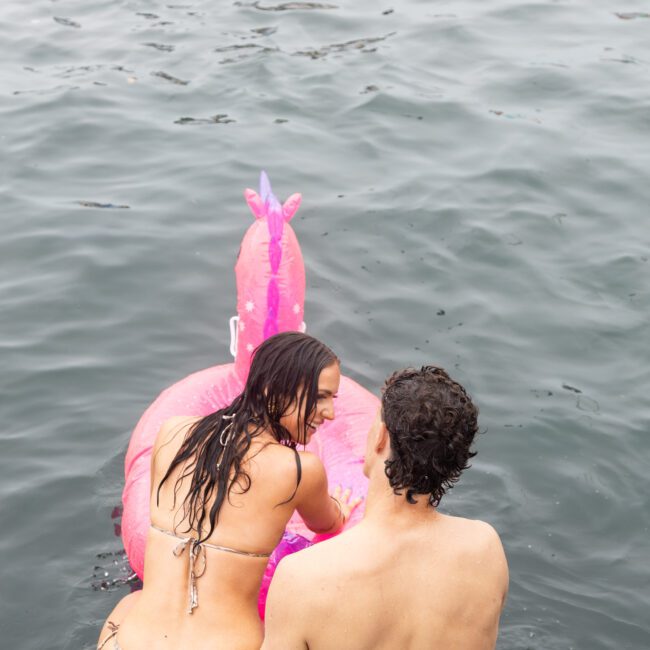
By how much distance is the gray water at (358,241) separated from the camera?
536 cm

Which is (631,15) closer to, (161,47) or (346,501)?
(161,47)

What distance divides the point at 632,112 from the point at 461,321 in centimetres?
368

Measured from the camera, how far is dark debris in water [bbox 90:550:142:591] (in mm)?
4922

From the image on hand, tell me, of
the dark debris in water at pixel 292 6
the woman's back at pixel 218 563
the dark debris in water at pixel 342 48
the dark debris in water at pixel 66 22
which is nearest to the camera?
the woman's back at pixel 218 563

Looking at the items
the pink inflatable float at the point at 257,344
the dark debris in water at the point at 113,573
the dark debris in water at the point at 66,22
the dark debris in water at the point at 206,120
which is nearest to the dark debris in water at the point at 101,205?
the dark debris in water at the point at 206,120

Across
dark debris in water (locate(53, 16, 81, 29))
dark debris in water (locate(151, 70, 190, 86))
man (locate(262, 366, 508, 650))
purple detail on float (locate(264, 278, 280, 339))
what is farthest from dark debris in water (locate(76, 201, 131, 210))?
man (locate(262, 366, 508, 650))

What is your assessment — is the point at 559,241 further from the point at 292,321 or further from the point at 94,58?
the point at 94,58

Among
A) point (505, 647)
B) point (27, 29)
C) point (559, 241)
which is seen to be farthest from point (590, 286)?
point (27, 29)

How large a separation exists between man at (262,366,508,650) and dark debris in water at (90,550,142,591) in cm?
217

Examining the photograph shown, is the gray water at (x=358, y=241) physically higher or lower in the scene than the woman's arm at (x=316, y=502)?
lower

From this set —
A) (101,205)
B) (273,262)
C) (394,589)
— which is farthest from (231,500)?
(101,205)

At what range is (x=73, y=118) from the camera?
930cm

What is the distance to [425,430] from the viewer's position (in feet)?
9.18

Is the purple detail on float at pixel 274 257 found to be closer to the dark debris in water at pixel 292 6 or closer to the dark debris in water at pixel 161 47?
the dark debris in water at pixel 161 47
